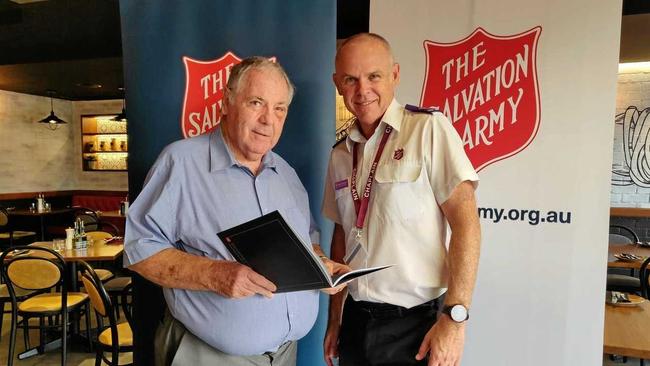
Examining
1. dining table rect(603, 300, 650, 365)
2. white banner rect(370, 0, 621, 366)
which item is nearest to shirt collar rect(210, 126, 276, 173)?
white banner rect(370, 0, 621, 366)

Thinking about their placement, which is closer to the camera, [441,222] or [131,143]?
[441,222]

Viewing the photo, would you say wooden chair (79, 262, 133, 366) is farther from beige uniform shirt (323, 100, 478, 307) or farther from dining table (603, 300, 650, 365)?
dining table (603, 300, 650, 365)

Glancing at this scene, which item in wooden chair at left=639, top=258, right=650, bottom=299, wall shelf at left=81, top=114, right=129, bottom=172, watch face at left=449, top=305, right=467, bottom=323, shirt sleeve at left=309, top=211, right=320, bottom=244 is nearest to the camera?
watch face at left=449, top=305, right=467, bottom=323

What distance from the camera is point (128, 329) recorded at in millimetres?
3246

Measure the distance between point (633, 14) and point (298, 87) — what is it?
3923 millimetres

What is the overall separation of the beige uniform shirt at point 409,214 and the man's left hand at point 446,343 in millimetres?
148

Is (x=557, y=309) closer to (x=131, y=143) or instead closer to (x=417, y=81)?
(x=417, y=81)

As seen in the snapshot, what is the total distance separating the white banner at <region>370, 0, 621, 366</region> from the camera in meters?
2.24

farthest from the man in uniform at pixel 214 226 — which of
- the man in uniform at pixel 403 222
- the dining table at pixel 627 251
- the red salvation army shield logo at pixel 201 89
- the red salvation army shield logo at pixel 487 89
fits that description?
the dining table at pixel 627 251

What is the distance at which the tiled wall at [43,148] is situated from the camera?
8781 millimetres

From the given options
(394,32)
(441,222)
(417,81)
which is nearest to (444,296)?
(441,222)

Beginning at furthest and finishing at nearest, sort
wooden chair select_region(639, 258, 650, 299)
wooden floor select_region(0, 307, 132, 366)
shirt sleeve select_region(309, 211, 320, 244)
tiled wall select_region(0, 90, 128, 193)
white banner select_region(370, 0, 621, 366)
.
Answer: tiled wall select_region(0, 90, 128, 193) < wooden floor select_region(0, 307, 132, 366) < wooden chair select_region(639, 258, 650, 299) < white banner select_region(370, 0, 621, 366) < shirt sleeve select_region(309, 211, 320, 244)

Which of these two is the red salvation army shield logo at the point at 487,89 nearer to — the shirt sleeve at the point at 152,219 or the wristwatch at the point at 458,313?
the wristwatch at the point at 458,313

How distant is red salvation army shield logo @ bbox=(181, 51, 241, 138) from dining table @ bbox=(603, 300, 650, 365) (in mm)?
2477
